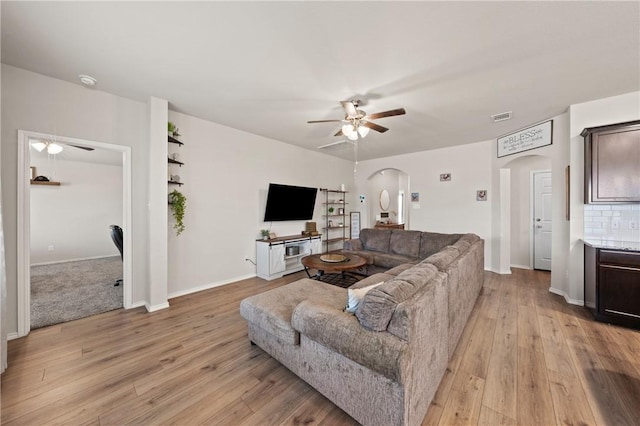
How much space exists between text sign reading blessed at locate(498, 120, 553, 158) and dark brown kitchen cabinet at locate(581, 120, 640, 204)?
0.69 meters

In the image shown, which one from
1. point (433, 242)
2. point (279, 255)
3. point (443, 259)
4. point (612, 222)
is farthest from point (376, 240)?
point (612, 222)

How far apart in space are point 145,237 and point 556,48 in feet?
16.0

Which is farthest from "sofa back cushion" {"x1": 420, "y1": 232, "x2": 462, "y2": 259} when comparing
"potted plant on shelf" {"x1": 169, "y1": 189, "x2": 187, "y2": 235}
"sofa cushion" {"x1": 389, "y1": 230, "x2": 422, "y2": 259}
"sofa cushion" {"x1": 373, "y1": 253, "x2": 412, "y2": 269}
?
"potted plant on shelf" {"x1": 169, "y1": 189, "x2": 187, "y2": 235}

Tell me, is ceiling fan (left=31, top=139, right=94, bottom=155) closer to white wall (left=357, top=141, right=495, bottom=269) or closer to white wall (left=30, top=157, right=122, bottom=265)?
white wall (left=30, top=157, right=122, bottom=265)

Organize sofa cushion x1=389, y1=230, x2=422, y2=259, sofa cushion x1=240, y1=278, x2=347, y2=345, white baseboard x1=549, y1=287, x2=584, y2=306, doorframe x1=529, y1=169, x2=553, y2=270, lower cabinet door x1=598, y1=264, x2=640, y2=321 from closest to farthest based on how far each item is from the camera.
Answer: sofa cushion x1=240, y1=278, x2=347, y2=345
lower cabinet door x1=598, y1=264, x2=640, y2=321
white baseboard x1=549, y1=287, x2=584, y2=306
sofa cushion x1=389, y1=230, x2=422, y2=259
doorframe x1=529, y1=169, x2=553, y2=270

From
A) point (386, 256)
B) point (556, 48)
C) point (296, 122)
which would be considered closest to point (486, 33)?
point (556, 48)

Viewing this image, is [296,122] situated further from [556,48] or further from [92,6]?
[556,48]

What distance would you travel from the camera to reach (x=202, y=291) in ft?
12.2

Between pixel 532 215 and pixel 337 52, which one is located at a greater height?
pixel 337 52

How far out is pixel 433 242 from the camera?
412cm

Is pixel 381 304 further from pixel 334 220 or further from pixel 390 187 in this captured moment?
pixel 390 187

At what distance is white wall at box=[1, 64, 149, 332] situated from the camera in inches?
92.9

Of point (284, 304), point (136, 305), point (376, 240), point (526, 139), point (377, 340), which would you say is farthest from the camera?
point (376, 240)

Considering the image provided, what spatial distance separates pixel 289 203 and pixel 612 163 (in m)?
4.71
